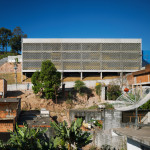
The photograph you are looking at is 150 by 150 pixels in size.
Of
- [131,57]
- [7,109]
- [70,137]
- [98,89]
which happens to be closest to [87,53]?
[131,57]

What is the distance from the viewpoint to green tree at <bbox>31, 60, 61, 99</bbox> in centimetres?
3039

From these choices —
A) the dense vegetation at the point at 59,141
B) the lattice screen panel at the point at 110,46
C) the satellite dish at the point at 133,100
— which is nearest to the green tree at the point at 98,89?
the lattice screen panel at the point at 110,46

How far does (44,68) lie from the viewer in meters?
31.9

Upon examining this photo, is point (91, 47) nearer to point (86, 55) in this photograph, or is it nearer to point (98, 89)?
point (86, 55)

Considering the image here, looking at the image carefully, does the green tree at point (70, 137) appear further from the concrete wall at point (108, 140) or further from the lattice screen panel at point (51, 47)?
the lattice screen panel at point (51, 47)

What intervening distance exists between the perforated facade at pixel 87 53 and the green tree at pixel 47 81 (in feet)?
38.7

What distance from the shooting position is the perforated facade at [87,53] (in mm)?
43844

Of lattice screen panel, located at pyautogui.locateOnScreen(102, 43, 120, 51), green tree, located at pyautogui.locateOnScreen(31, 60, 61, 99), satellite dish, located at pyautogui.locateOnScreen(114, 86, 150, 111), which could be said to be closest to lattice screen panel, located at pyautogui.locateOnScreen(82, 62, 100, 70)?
lattice screen panel, located at pyautogui.locateOnScreen(102, 43, 120, 51)

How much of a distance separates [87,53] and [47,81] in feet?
55.6

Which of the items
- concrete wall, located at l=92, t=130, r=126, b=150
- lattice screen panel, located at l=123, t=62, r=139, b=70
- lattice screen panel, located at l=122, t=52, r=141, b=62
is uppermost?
lattice screen panel, located at l=122, t=52, r=141, b=62

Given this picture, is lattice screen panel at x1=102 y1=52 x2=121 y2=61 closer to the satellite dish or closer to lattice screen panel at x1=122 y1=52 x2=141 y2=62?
lattice screen panel at x1=122 y1=52 x2=141 y2=62

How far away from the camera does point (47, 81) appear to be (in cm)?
3083

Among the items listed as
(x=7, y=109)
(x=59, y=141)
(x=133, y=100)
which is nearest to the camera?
(x=59, y=141)

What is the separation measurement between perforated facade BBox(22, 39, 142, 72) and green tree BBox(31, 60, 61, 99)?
11795mm
